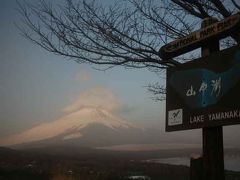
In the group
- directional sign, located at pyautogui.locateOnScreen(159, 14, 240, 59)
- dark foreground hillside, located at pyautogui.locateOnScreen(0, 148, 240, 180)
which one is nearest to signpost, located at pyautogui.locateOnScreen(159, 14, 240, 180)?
directional sign, located at pyautogui.locateOnScreen(159, 14, 240, 59)

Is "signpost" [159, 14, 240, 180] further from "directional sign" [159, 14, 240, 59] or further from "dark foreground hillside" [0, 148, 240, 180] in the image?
"dark foreground hillside" [0, 148, 240, 180]

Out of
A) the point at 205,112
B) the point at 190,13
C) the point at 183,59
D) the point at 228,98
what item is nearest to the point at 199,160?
the point at 205,112

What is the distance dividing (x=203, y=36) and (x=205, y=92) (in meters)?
0.72

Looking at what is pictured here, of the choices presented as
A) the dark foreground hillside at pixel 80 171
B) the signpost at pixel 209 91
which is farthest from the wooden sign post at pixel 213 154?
the dark foreground hillside at pixel 80 171

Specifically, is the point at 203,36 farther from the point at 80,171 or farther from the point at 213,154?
the point at 80,171

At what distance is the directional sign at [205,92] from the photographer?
3646 millimetres

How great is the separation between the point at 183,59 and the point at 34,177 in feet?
25.0

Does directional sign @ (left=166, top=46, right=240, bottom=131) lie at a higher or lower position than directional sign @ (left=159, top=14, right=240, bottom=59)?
lower

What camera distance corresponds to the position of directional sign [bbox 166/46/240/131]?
3.65 metres

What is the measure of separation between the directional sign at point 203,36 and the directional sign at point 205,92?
0.95 feet

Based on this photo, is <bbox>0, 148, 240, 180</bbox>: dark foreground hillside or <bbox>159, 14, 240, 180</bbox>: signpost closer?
<bbox>159, 14, 240, 180</bbox>: signpost

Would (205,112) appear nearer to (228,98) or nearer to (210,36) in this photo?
(228,98)

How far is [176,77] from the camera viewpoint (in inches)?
172

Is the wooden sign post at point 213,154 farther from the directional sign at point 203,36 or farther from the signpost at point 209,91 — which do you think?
the directional sign at point 203,36
